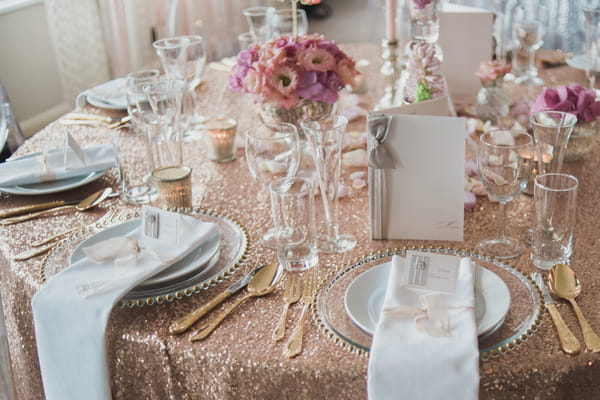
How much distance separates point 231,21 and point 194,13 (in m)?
0.45

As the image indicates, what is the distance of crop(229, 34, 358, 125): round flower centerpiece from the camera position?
1530mm

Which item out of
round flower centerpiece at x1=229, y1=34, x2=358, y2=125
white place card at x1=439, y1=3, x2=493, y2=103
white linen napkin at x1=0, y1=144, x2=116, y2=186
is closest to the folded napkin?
white linen napkin at x1=0, y1=144, x2=116, y2=186

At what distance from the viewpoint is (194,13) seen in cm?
488

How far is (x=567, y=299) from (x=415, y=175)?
348 mm

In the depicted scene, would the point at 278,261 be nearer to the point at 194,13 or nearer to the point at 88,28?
the point at 88,28

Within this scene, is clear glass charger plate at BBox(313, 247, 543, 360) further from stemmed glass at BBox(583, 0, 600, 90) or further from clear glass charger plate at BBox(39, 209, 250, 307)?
stemmed glass at BBox(583, 0, 600, 90)

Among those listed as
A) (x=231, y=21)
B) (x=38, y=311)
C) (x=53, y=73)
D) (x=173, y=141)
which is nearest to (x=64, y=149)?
(x=173, y=141)

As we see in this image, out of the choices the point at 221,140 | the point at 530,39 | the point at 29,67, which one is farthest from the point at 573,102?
the point at 29,67

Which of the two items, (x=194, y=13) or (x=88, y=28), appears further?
(x=194, y=13)

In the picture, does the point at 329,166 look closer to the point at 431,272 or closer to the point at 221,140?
the point at 431,272

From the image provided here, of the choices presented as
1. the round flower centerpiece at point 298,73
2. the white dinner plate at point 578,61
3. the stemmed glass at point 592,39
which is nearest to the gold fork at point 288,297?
the round flower centerpiece at point 298,73

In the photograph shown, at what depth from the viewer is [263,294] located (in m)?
1.10

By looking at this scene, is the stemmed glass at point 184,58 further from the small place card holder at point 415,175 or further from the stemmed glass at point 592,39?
the stemmed glass at point 592,39

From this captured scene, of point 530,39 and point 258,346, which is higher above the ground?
point 530,39
